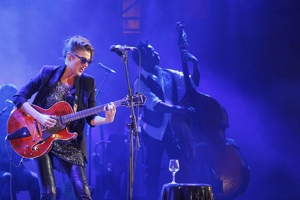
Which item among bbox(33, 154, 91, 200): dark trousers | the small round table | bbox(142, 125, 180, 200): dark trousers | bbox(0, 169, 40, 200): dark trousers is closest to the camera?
bbox(33, 154, 91, 200): dark trousers

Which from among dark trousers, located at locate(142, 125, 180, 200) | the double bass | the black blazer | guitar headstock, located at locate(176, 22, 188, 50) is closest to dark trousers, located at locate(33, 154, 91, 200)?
the black blazer

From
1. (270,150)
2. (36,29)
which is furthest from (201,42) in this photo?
(36,29)

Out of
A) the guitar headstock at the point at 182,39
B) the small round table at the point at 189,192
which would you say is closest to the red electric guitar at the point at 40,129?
the small round table at the point at 189,192

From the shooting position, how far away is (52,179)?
102 inches

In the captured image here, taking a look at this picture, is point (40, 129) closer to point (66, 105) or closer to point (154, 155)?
point (66, 105)

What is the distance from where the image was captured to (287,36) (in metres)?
6.18

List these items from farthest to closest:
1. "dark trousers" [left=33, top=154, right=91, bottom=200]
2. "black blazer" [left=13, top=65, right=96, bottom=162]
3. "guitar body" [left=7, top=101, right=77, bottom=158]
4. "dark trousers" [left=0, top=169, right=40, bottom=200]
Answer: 1. "dark trousers" [left=0, top=169, right=40, bottom=200]
2. "black blazer" [left=13, top=65, right=96, bottom=162]
3. "guitar body" [left=7, top=101, right=77, bottom=158]
4. "dark trousers" [left=33, top=154, right=91, bottom=200]

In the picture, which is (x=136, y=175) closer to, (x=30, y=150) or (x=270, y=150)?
(x=270, y=150)

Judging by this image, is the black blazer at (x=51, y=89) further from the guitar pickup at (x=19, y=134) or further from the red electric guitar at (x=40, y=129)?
the guitar pickup at (x=19, y=134)

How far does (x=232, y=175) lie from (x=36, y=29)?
4.32 metres

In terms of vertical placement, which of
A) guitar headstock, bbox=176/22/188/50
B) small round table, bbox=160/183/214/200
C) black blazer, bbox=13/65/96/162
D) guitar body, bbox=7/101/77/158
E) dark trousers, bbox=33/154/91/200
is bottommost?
small round table, bbox=160/183/214/200

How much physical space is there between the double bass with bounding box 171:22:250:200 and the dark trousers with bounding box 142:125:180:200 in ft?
1.01

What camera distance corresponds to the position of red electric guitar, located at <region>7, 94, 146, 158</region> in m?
2.69

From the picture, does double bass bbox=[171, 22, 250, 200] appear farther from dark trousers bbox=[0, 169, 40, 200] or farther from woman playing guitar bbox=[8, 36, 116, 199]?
woman playing guitar bbox=[8, 36, 116, 199]
